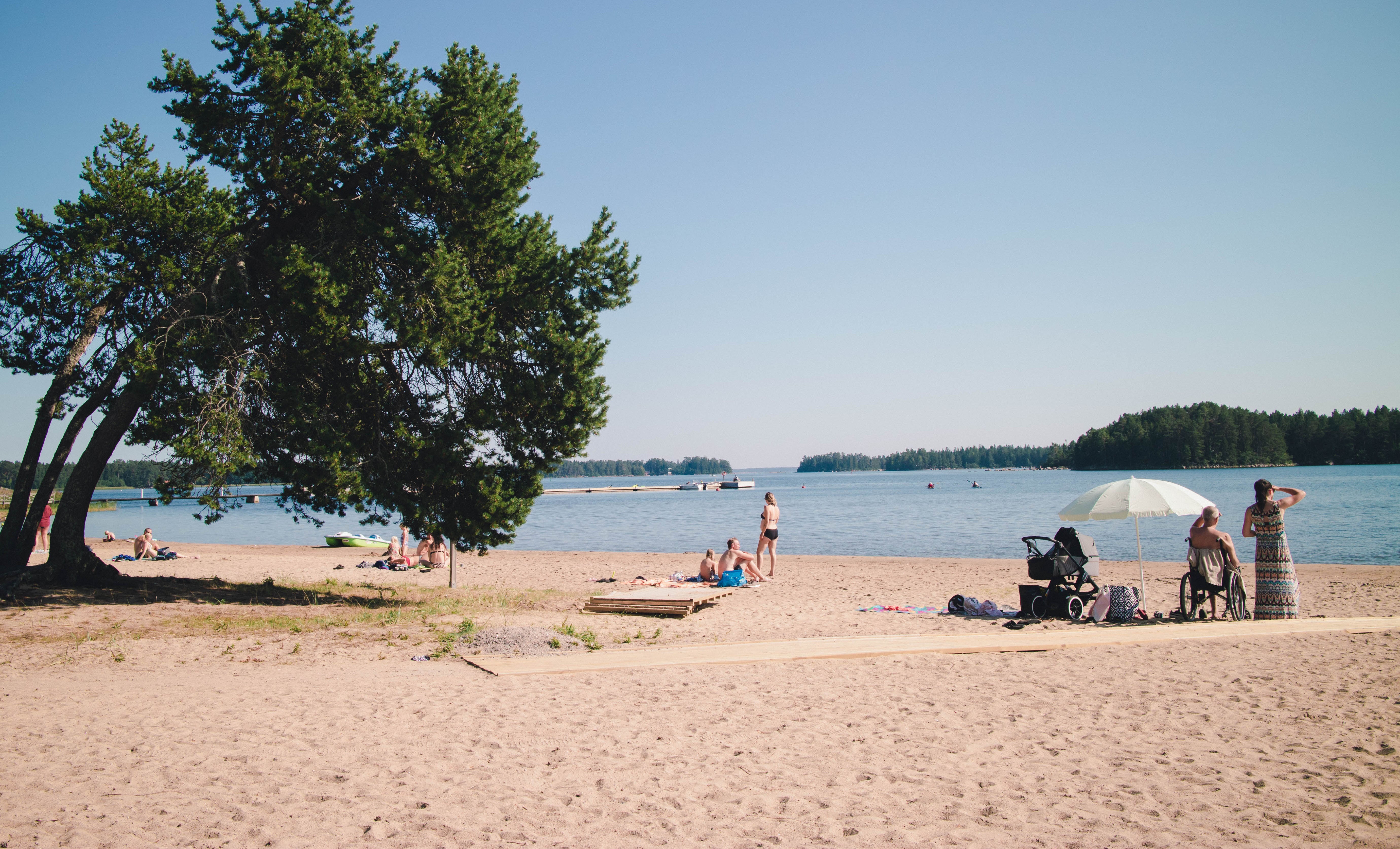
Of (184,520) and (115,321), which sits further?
(184,520)

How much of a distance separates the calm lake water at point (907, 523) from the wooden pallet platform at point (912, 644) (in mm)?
17030

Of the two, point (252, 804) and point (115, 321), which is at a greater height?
point (115, 321)

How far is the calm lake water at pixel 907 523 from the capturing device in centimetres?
3048

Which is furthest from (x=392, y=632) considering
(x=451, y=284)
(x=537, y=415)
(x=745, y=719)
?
(x=745, y=719)

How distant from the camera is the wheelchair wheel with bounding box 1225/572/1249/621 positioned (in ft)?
35.9

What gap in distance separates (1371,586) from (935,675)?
46.8 ft

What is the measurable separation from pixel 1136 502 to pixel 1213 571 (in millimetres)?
1338

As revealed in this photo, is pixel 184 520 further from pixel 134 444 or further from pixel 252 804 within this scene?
pixel 252 804

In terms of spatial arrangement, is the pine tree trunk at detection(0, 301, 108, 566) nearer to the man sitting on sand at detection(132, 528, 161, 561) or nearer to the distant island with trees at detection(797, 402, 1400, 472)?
the man sitting on sand at detection(132, 528, 161, 561)

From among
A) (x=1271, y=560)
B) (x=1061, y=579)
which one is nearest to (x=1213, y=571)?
(x=1271, y=560)

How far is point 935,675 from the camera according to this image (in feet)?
27.1

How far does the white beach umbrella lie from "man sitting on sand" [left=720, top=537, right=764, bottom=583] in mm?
7199

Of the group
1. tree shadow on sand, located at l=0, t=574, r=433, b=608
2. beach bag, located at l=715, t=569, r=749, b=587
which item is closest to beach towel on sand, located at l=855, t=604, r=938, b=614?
beach bag, located at l=715, t=569, r=749, b=587

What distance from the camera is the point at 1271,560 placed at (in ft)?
35.6
